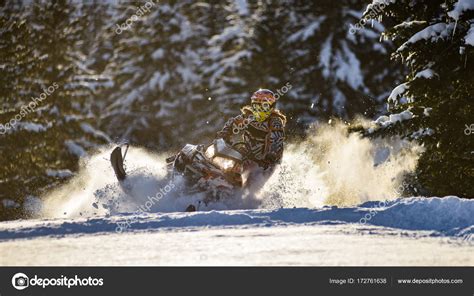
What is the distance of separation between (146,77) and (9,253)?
1910 inches

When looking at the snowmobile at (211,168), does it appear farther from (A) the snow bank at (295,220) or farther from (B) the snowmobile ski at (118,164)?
(A) the snow bank at (295,220)

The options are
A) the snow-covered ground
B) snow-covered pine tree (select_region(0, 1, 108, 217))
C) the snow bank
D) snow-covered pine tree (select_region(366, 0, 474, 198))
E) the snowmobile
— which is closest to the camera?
the snow-covered ground

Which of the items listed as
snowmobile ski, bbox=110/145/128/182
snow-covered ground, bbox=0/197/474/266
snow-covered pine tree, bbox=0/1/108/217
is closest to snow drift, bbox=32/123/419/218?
snowmobile ski, bbox=110/145/128/182

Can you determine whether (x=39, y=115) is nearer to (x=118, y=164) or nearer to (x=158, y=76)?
(x=158, y=76)

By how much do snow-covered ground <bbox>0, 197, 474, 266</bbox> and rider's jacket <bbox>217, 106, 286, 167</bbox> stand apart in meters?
3.55

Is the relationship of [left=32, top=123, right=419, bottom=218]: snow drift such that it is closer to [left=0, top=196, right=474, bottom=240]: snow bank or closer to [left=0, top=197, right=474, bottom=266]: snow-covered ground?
[left=0, top=196, right=474, bottom=240]: snow bank

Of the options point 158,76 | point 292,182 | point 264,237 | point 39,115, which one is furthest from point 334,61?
point 264,237

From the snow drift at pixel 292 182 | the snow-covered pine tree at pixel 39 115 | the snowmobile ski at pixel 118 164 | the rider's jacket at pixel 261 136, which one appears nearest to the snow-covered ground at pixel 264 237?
the snow drift at pixel 292 182

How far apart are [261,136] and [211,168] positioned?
1287 mm

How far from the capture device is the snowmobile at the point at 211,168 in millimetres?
12906

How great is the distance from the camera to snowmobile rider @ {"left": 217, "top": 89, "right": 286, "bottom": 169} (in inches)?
531

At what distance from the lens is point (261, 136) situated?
1371 cm

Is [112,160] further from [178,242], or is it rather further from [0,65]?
[0,65]
